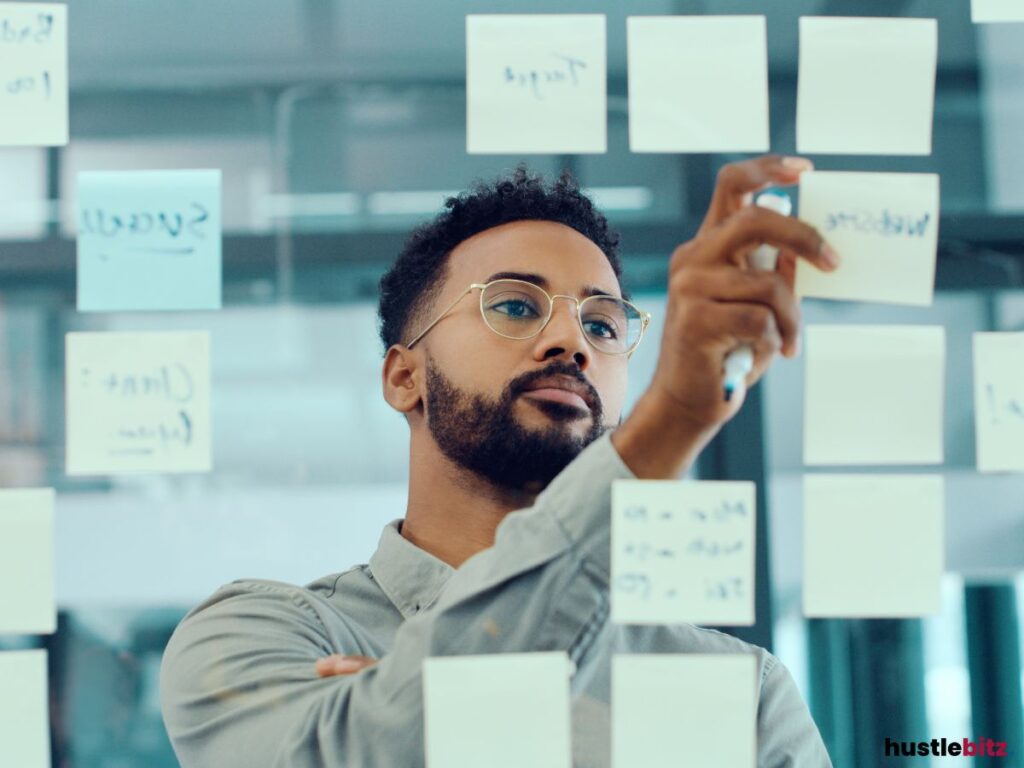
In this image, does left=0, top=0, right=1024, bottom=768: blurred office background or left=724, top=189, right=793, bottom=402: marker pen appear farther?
left=0, top=0, right=1024, bottom=768: blurred office background

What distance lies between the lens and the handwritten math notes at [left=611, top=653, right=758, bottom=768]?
805 millimetres

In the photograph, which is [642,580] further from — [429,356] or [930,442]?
[429,356]

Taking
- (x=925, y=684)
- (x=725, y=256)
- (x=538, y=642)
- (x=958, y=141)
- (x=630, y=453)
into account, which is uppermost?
(x=958, y=141)

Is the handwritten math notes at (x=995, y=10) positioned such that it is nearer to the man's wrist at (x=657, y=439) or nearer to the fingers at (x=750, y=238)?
the fingers at (x=750, y=238)

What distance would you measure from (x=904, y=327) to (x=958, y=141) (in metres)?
0.21

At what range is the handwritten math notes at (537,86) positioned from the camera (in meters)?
0.86

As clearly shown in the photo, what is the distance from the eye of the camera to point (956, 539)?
94cm

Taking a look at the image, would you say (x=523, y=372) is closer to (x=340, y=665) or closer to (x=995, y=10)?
(x=340, y=665)

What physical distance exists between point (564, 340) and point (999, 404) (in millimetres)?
346

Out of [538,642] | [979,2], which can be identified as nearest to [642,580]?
[538,642]

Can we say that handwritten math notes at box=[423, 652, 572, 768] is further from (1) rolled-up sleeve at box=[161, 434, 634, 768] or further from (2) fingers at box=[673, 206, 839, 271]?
(2) fingers at box=[673, 206, 839, 271]

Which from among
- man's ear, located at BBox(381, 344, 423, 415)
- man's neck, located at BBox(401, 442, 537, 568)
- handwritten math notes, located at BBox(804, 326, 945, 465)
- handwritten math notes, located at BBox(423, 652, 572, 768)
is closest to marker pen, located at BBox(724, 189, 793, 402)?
handwritten math notes, located at BBox(804, 326, 945, 465)

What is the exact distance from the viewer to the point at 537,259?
108cm

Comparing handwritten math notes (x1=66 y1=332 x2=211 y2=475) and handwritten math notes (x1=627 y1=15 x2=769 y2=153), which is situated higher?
handwritten math notes (x1=627 y1=15 x2=769 y2=153)
